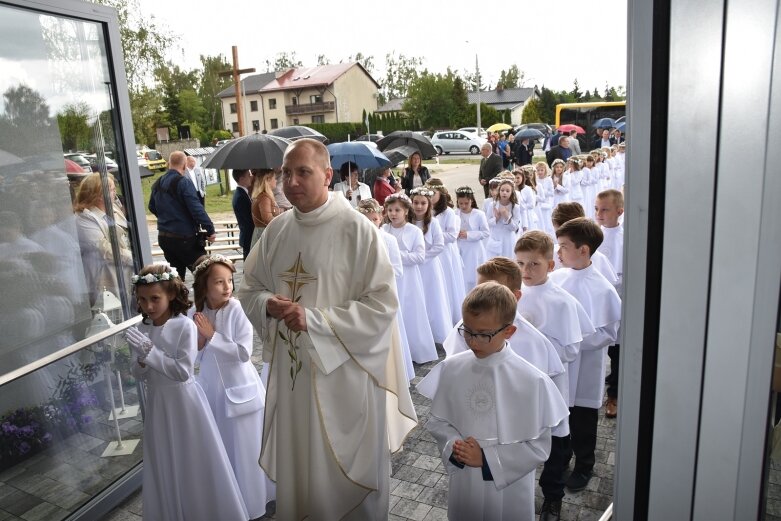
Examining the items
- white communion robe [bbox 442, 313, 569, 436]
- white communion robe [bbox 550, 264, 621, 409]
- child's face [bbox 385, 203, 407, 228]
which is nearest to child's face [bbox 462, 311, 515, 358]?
white communion robe [bbox 442, 313, 569, 436]

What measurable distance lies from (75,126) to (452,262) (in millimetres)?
4483

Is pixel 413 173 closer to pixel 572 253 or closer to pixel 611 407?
pixel 611 407

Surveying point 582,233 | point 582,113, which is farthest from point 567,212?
point 582,113

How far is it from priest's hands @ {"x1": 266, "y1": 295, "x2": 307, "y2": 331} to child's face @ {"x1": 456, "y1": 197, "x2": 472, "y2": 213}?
4.80 metres

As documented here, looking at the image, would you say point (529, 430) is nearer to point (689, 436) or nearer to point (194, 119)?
point (689, 436)

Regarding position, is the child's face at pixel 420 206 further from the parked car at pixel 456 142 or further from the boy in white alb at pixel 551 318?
the parked car at pixel 456 142

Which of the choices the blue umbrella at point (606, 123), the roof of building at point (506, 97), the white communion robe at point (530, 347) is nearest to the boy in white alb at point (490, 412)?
the white communion robe at point (530, 347)

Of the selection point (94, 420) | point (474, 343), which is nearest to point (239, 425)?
point (94, 420)

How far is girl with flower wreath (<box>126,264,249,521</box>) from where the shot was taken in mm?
3109

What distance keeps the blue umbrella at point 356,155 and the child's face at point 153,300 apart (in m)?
5.72

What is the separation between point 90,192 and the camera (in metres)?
3.74

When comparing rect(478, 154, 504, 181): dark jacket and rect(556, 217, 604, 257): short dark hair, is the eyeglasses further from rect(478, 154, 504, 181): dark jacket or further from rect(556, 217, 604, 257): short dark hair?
rect(478, 154, 504, 181): dark jacket

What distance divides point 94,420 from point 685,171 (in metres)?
3.94

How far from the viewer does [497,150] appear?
67.2ft
